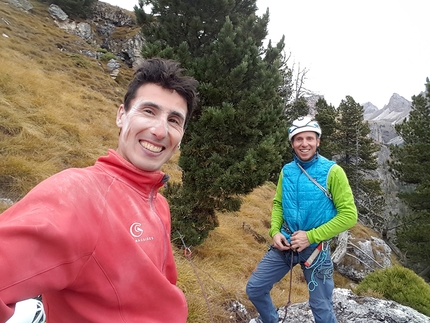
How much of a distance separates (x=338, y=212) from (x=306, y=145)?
72cm

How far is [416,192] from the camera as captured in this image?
1409cm

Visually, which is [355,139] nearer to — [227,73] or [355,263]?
[355,263]

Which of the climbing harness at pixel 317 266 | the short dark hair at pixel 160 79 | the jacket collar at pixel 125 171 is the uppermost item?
the short dark hair at pixel 160 79

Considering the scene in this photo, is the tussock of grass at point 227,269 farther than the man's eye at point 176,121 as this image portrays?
Yes

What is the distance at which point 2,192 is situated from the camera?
4293mm

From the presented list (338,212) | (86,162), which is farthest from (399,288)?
(86,162)

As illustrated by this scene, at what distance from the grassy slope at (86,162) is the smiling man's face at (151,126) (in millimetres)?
2338

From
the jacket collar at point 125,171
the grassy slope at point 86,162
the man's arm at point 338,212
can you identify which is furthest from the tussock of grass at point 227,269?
the jacket collar at point 125,171

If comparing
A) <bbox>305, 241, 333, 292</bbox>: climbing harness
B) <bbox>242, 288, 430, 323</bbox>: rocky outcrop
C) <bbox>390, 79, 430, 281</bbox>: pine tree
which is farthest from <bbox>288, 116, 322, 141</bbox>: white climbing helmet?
<bbox>390, 79, 430, 281</bbox>: pine tree

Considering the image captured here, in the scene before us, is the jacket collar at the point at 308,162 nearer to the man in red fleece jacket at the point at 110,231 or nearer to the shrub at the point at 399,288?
the man in red fleece jacket at the point at 110,231

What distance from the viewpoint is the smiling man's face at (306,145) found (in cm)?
273

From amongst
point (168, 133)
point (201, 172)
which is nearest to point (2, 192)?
point (201, 172)

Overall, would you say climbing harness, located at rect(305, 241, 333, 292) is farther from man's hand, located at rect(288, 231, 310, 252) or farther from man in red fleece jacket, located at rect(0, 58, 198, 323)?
man in red fleece jacket, located at rect(0, 58, 198, 323)

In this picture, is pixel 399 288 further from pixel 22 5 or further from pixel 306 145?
pixel 22 5
